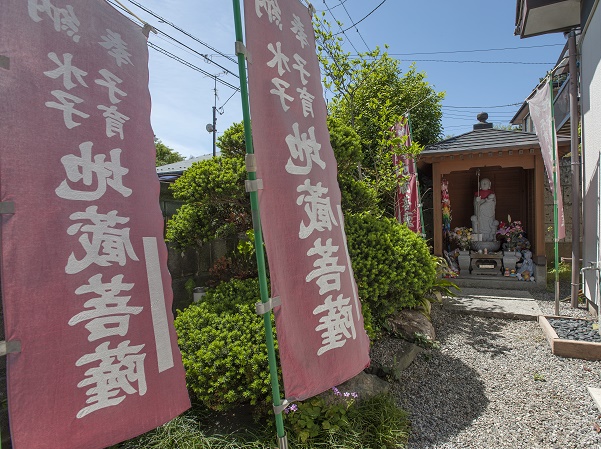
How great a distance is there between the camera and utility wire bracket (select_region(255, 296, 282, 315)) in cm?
182

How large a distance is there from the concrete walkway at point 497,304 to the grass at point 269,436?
353 cm

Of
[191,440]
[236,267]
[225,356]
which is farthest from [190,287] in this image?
[191,440]

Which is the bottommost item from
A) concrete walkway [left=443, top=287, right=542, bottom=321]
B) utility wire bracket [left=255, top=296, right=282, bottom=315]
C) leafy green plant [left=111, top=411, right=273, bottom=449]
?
concrete walkway [left=443, top=287, right=542, bottom=321]

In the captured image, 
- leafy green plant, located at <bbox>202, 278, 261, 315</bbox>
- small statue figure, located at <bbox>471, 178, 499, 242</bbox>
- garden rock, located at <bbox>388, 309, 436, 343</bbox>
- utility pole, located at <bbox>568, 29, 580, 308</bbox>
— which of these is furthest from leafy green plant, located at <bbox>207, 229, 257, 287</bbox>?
small statue figure, located at <bbox>471, 178, 499, 242</bbox>

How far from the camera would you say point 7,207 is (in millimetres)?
1454

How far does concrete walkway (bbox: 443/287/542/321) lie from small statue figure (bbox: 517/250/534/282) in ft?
2.14

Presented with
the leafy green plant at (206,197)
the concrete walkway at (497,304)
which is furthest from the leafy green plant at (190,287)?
the concrete walkway at (497,304)

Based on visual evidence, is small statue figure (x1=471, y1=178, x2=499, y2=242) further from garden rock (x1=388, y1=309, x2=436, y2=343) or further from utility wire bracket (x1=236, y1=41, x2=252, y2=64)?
utility wire bracket (x1=236, y1=41, x2=252, y2=64)

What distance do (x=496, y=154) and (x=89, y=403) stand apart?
26.0 feet

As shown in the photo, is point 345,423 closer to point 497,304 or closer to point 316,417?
point 316,417

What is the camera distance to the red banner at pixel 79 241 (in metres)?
1.48

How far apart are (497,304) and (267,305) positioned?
5534 millimetres

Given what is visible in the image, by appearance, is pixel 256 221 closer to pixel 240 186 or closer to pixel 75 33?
pixel 75 33

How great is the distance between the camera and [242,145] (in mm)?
3855
